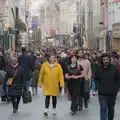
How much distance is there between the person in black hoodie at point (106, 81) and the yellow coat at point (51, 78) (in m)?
2.87

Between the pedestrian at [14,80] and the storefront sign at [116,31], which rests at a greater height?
the storefront sign at [116,31]

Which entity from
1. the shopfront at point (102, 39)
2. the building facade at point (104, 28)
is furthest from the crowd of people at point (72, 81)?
the shopfront at point (102, 39)

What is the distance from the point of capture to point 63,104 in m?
16.7

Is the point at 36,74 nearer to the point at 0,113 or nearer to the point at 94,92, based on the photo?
the point at 94,92

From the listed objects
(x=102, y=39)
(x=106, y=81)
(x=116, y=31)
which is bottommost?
(x=102, y=39)

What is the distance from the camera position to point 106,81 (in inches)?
415

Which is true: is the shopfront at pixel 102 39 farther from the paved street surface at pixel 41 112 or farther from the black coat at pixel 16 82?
the black coat at pixel 16 82

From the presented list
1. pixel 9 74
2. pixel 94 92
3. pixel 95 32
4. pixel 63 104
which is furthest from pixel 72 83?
pixel 95 32

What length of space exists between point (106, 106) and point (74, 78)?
119 inches

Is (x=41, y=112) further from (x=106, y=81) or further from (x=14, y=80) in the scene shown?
(x=106, y=81)

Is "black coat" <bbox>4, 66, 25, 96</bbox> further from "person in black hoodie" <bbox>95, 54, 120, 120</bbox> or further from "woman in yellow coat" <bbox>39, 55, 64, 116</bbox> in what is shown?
"person in black hoodie" <bbox>95, 54, 120, 120</bbox>

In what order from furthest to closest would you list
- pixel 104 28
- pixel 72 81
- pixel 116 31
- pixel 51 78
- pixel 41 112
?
pixel 104 28, pixel 116 31, pixel 41 112, pixel 72 81, pixel 51 78

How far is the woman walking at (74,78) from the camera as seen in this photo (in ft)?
44.9

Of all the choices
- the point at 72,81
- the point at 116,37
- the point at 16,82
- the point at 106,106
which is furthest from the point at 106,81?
the point at 116,37
